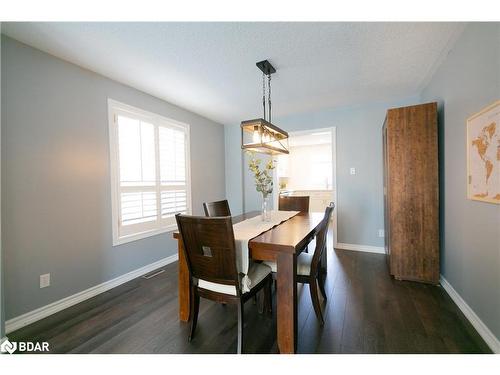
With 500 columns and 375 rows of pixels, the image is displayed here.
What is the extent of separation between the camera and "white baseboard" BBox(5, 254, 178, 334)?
1.83 metres

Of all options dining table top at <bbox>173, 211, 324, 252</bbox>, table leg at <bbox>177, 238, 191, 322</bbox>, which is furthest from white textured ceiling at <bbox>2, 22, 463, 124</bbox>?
table leg at <bbox>177, 238, 191, 322</bbox>

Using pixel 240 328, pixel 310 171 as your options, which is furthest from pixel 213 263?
pixel 310 171

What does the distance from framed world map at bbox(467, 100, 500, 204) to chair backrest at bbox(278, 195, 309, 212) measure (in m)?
1.74

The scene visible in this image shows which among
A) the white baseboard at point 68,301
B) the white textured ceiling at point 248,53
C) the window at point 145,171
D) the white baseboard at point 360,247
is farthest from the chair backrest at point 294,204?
the white baseboard at point 68,301

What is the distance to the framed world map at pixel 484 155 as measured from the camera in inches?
56.6

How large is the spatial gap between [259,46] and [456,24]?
160 cm

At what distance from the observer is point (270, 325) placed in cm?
182

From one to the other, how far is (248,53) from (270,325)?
2.45 m

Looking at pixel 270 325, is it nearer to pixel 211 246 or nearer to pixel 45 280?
pixel 211 246

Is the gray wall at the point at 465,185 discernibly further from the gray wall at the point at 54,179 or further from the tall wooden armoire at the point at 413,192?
the gray wall at the point at 54,179
